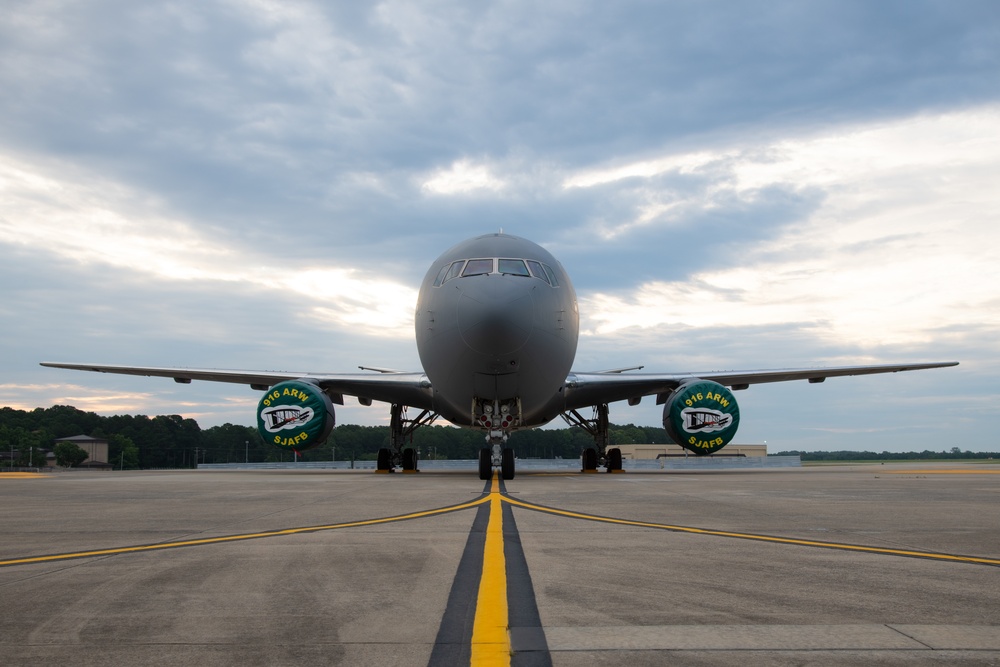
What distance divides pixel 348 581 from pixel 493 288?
10445mm

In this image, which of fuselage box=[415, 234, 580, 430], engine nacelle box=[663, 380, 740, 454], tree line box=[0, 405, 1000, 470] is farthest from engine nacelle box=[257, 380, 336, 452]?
tree line box=[0, 405, 1000, 470]

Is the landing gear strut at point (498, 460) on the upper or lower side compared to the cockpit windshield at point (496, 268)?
lower

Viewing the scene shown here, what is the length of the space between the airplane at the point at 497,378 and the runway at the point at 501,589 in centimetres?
719

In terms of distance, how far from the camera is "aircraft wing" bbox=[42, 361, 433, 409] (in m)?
20.3

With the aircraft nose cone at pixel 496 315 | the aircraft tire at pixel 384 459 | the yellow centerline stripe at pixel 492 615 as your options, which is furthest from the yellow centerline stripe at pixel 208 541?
the aircraft tire at pixel 384 459

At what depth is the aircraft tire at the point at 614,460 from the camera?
2253 cm

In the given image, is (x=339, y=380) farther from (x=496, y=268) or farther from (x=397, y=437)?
(x=496, y=268)

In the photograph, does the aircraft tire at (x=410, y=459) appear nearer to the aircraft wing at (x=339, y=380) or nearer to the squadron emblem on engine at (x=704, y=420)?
the aircraft wing at (x=339, y=380)

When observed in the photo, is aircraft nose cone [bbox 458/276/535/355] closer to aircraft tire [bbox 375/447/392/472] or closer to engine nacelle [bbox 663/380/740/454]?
engine nacelle [bbox 663/380/740/454]

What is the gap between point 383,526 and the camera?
6574 millimetres

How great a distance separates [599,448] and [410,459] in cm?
562

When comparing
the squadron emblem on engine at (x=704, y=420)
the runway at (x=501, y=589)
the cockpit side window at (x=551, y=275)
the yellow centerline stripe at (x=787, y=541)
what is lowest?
the yellow centerline stripe at (x=787, y=541)

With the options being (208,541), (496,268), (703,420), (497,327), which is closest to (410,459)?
(703,420)

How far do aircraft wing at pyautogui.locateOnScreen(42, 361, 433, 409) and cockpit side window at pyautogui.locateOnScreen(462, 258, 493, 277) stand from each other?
17.8 feet
